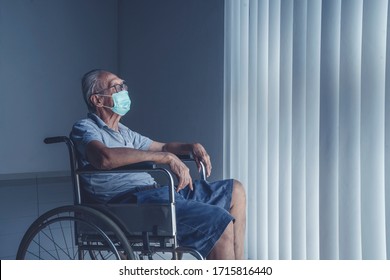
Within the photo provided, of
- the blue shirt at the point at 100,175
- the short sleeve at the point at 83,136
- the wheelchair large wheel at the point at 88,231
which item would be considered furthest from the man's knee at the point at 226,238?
the short sleeve at the point at 83,136

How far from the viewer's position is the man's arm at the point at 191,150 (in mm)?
1908

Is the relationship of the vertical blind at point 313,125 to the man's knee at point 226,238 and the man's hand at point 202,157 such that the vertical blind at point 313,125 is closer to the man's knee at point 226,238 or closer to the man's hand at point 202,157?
the man's hand at point 202,157

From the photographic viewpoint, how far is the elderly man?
1.59 m

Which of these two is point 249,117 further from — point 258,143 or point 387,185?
point 387,185

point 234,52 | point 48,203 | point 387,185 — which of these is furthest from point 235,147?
point 48,203

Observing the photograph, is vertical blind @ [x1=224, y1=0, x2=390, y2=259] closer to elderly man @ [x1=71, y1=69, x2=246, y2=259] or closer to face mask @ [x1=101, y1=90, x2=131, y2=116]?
elderly man @ [x1=71, y1=69, x2=246, y2=259]

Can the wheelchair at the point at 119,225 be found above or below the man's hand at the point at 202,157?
below

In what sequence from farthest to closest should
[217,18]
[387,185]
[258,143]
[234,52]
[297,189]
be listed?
[217,18] → [234,52] → [258,143] → [297,189] → [387,185]

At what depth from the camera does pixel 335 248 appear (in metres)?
2.14

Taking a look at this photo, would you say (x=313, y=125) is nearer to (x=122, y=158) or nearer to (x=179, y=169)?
(x=179, y=169)

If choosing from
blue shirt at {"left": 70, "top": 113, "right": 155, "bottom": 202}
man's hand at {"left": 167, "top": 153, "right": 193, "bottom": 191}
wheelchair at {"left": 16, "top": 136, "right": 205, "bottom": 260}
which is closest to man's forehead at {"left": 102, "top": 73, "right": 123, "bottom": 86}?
blue shirt at {"left": 70, "top": 113, "right": 155, "bottom": 202}

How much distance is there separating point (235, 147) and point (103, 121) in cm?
103

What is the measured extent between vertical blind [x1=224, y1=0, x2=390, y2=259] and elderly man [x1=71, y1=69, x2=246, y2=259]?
521mm

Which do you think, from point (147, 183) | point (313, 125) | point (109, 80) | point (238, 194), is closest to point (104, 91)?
point (109, 80)
